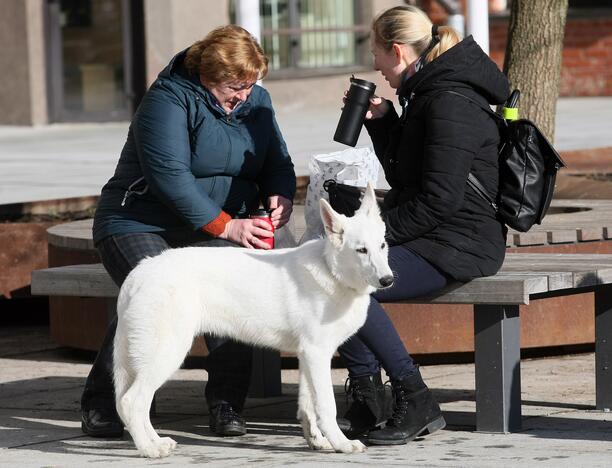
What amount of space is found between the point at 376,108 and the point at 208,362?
123 centimetres

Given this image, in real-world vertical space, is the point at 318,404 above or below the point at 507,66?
below

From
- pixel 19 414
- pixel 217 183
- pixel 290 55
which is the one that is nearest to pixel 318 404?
pixel 217 183

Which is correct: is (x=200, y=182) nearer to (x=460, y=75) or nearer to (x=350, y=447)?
(x=460, y=75)

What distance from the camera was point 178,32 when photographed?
19.2 m

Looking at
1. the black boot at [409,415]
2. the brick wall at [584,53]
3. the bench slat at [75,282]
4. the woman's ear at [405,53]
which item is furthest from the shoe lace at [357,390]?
the brick wall at [584,53]

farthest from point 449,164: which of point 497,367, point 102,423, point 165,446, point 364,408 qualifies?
point 102,423

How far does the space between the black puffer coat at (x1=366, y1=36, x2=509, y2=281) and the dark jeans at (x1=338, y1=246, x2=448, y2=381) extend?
0.04 metres

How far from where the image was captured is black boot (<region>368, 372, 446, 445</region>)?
17.9ft

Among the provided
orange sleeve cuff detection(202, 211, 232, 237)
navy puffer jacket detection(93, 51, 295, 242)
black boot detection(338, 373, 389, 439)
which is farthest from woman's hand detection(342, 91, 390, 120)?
black boot detection(338, 373, 389, 439)

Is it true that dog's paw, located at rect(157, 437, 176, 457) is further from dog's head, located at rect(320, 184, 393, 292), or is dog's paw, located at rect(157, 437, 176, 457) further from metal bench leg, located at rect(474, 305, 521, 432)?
metal bench leg, located at rect(474, 305, 521, 432)

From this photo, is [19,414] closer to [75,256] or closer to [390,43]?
[75,256]

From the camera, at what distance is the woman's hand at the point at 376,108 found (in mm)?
5855

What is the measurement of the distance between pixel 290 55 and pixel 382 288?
1580cm

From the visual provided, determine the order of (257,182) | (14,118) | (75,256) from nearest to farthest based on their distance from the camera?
(257,182) < (75,256) < (14,118)
